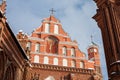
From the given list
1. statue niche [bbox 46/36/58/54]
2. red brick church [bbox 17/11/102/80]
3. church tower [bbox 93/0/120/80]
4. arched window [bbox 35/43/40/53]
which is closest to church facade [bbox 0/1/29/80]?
church tower [bbox 93/0/120/80]

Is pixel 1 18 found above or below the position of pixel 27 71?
above

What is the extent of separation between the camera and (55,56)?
2883 centimetres

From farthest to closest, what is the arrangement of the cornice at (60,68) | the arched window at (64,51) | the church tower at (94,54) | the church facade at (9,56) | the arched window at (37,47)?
1. the church tower at (94,54)
2. the arched window at (64,51)
3. the arched window at (37,47)
4. the cornice at (60,68)
5. the church facade at (9,56)

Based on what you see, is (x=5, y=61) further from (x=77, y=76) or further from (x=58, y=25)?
(x=58, y=25)

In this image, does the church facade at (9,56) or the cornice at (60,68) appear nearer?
the church facade at (9,56)

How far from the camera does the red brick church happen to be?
27.2 m

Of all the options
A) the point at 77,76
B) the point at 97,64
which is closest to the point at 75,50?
the point at 77,76

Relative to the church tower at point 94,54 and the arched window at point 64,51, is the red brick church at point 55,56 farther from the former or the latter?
the church tower at point 94,54

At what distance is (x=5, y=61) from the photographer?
51.9ft

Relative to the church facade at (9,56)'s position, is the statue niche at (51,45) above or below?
above

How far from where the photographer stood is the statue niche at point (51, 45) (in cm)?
2950

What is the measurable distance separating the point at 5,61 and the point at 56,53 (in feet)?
45.6

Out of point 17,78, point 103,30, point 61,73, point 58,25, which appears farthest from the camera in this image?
point 58,25

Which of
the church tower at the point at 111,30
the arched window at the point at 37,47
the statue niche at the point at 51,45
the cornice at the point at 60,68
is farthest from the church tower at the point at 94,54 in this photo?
the church tower at the point at 111,30
